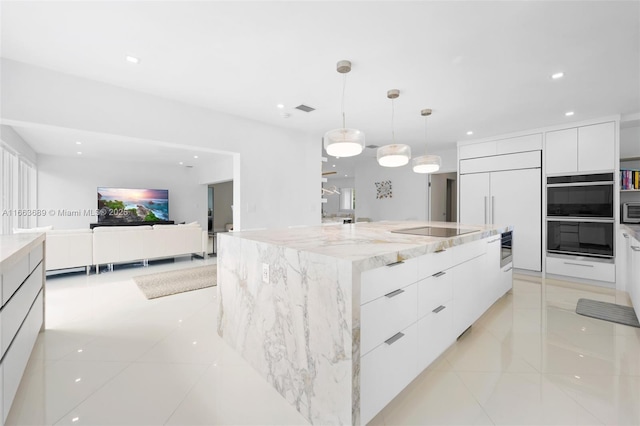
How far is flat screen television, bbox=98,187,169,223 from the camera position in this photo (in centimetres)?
777

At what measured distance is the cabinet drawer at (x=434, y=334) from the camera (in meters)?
1.69

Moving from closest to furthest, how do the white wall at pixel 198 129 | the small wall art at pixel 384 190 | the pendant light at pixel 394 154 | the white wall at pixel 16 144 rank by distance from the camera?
the white wall at pixel 198 129 < the pendant light at pixel 394 154 < the white wall at pixel 16 144 < the small wall art at pixel 384 190

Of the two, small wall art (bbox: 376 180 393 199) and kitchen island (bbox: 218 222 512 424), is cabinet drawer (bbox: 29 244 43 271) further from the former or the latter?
small wall art (bbox: 376 180 393 199)

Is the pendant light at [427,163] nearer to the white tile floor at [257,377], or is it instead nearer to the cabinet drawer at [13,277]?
the white tile floor at [257,377]

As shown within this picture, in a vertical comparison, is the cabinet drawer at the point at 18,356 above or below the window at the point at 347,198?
below

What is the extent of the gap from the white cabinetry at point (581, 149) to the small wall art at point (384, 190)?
3328 millimetres

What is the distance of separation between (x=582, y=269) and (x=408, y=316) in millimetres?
4219

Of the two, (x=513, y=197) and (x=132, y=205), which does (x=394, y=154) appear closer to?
(x=513, y=197)

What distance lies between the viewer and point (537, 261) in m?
4.52

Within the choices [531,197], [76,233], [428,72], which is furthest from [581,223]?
[76,233]

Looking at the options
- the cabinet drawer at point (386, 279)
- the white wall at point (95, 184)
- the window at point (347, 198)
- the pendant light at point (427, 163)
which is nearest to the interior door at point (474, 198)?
the pendant light at point (427, 163)

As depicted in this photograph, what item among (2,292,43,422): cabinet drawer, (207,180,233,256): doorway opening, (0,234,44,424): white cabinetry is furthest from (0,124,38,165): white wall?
(207,180,233,256): doorway opening

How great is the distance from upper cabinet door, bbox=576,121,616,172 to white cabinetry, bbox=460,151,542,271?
526 millimetres

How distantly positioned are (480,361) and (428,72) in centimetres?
253
